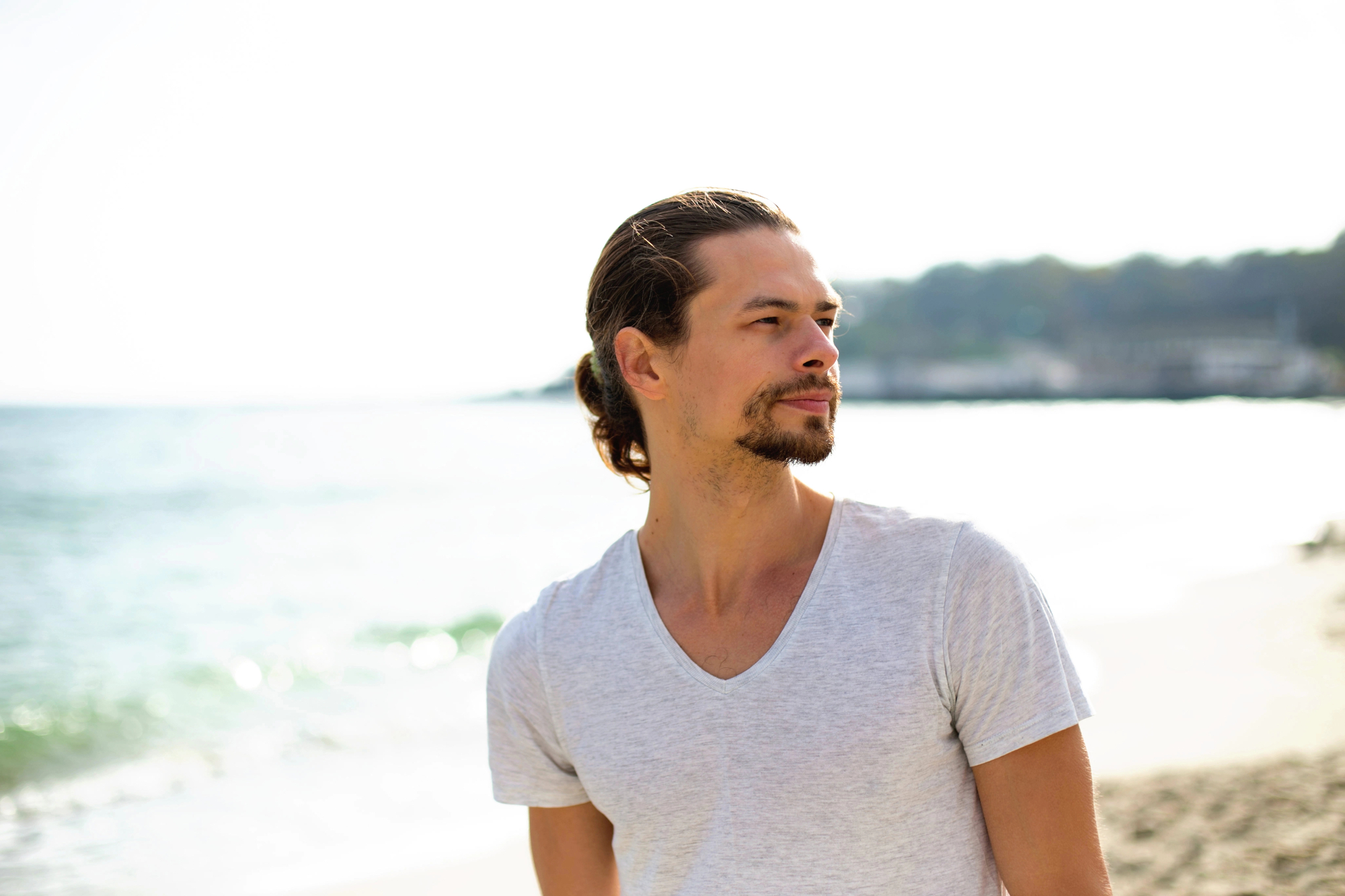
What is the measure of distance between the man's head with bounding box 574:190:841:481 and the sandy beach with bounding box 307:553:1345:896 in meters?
3.10

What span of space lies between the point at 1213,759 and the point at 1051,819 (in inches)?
186

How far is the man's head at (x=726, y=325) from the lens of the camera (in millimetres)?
1841

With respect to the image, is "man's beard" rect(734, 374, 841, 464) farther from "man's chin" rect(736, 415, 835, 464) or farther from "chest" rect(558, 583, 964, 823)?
"chest" rect(558, 583, 964, 823)

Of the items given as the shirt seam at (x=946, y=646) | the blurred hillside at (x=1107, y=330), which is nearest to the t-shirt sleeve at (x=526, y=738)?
the shirt seam at (x=946, y=646)

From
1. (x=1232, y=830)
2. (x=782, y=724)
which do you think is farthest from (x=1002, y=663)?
(x=1232, y=830)

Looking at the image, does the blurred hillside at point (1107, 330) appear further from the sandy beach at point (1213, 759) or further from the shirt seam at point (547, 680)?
the shirt seam at point (547, 680)

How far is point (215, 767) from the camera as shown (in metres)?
7.14

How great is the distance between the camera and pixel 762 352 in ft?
6.09

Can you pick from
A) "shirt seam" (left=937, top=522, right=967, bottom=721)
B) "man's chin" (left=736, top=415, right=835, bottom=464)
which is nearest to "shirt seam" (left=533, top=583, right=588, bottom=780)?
"man's chin" (left=736, top=415, right=835, bottom=464)

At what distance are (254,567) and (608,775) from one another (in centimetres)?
1722

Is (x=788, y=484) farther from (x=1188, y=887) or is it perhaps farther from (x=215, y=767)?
(x=215, y=767)

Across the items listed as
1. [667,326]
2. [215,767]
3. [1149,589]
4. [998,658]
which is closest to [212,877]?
[215,767]

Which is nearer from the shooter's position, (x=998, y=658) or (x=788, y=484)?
(x=998, y=658)

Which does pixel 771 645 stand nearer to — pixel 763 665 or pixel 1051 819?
pixel 763 665
